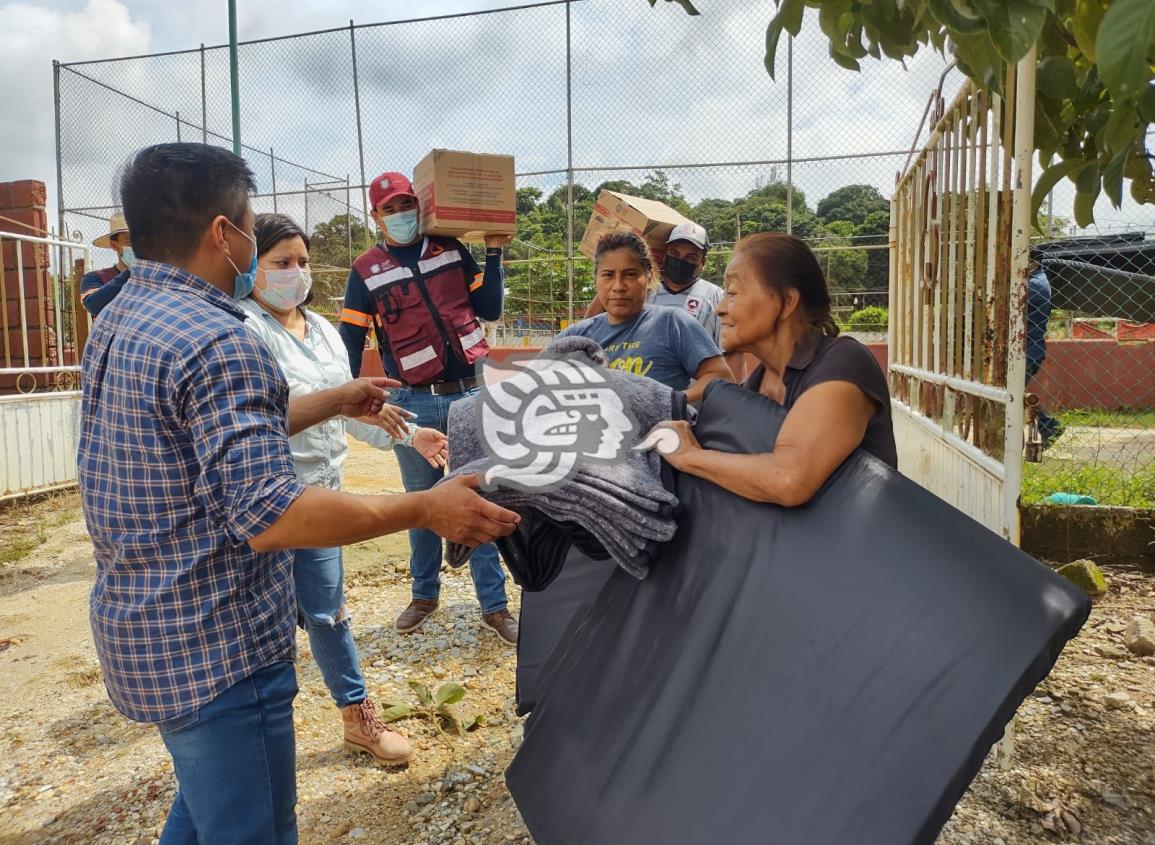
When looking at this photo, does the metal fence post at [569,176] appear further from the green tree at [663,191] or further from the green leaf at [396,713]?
the green leaf at [396,713]

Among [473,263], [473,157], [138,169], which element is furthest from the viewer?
[473,263]

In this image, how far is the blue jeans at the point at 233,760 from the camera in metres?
1.40

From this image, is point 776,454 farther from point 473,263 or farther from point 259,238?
point 473,263

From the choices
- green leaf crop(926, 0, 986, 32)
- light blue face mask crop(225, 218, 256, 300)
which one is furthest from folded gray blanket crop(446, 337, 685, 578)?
green leaf crop(926, 0, 986, 32)

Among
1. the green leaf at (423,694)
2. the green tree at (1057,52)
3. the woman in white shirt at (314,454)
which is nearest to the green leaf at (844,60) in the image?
the green tree at (1057,52)

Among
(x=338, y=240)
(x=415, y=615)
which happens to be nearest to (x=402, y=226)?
(x=415, y=615)

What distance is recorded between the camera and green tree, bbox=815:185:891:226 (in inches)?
387

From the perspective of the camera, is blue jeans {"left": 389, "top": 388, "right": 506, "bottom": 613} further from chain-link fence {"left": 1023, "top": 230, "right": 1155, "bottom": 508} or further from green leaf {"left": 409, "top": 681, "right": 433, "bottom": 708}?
chain-link fence {"left": 1023, "top": 230, "right": 1155, "bottom": 508}

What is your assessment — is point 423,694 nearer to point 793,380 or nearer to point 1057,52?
point 793,380

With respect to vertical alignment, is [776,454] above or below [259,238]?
below

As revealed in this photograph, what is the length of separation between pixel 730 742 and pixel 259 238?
215cm

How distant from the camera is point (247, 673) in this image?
55.9 inches

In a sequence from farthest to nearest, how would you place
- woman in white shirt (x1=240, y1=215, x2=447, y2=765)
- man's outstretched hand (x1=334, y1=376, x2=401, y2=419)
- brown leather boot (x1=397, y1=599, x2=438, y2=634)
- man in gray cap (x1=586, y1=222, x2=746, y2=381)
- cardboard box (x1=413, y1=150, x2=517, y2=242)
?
1. man in gray cap (x1=586, y1=222, x2=746, y2=381)
2. brown leather boot (x1=397, y1=599, x2=438, y2=634)
3. cardboard box (x1=413, y1=150, x2=517, y2=242)
4. woman in white shirt (x1=240, y1=215, x2=447, y2=765)
5. man's outstretched hand (x1=334, y1=376, x2=401, y2=419)

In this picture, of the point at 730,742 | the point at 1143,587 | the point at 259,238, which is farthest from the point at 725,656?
the point at 1143,587
